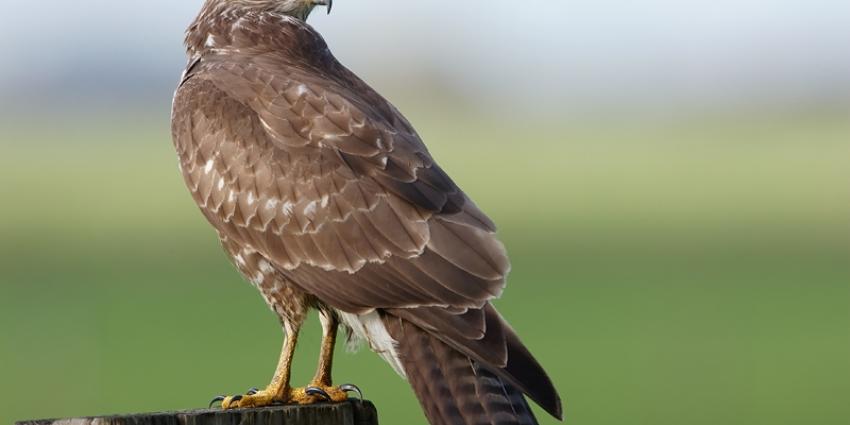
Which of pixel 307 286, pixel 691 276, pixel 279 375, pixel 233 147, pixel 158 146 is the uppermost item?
pixel 233 147

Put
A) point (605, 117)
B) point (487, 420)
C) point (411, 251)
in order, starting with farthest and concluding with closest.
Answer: point (605, 117) → point (411, 251) → point (487, 420)

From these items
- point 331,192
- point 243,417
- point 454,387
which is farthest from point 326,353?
point 243,417

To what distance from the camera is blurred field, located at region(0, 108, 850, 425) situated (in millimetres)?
22812

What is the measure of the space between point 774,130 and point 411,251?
2779 inches

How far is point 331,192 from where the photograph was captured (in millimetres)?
7395

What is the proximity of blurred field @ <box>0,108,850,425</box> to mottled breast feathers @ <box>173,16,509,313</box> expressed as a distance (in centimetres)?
1201

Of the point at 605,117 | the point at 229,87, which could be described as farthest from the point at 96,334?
the point at 605,117

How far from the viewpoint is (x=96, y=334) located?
29.7 m

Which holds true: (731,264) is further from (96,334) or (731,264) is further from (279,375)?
(279,375)

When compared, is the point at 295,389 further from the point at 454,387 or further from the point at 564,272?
the point at 564,272

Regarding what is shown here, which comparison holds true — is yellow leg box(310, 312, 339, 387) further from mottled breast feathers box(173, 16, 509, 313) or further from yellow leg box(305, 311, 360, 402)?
mottled breast feathers box(173, 16, 509, 313)

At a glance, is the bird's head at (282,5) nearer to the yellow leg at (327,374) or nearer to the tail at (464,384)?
the yellow leg at (327,374)

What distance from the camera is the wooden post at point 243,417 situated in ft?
19.3

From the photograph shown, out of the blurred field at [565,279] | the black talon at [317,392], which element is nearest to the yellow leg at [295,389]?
the black talon at [317,392]
